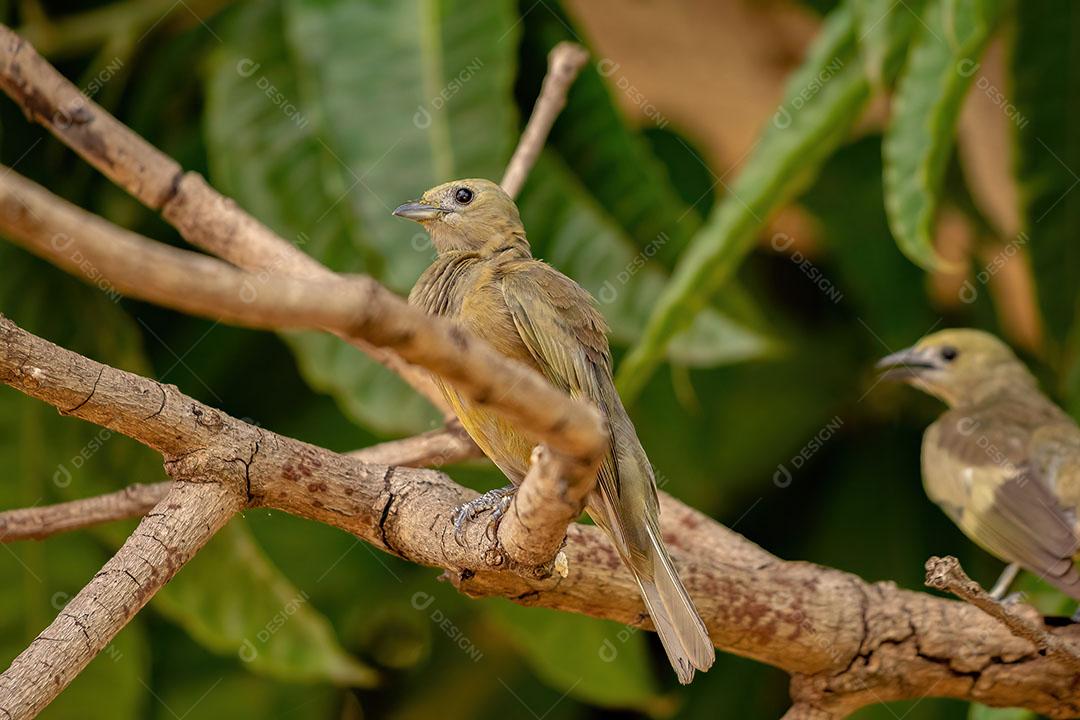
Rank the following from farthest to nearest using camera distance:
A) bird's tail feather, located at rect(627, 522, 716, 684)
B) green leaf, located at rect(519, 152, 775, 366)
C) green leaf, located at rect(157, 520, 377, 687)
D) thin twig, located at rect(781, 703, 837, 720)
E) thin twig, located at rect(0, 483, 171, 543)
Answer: green leaf, located at rect(519, 152, 775, 366)
green leaf, located at rect(157, 520, 377, 687)
thin twig, located at rect(781, 703, 837, 720)
thin twig, located at rect(0, 483, 171, 543)
bird's tail feather, located at rect(627, 522, 716, 684)

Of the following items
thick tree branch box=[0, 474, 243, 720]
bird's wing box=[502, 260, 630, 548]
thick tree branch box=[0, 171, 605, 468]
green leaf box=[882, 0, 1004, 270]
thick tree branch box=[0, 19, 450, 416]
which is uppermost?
green leaf box=[882, 0, 1004, 270]

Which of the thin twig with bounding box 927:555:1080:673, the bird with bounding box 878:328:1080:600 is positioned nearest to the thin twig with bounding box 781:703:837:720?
the thin twig with bounding box 927:555:1080:673

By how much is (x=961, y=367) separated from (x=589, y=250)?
1297 millimetres

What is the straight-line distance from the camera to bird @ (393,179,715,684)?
1910 mm

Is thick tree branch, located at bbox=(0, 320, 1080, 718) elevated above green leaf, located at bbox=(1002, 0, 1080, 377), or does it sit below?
below

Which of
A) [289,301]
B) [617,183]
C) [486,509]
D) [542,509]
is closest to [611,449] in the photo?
[486,509]

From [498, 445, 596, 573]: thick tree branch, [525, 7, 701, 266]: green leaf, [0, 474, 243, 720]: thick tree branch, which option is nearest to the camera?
[498, 445, 596, 573]: thick tree branch

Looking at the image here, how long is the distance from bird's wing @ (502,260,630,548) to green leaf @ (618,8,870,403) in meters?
0.59

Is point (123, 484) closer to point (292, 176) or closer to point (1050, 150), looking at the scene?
point (292, 176)

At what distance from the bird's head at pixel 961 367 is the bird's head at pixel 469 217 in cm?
169

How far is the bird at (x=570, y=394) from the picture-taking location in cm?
191

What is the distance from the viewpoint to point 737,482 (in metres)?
4.52

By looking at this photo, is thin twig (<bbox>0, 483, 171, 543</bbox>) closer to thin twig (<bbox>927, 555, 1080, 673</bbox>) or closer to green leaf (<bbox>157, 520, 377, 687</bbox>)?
green leaf (<bbox>157, 520, 377, 687</bbox>)

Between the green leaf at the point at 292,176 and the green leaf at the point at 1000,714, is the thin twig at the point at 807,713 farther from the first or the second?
the green leaf at the point at 292,176
